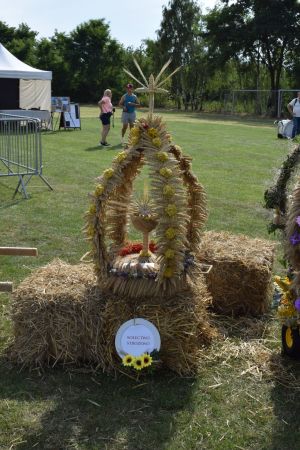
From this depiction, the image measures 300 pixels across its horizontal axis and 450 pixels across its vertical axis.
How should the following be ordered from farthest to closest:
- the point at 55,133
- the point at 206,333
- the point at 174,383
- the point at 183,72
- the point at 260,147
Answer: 1. the point at 183,72
2. the point at 55,133
3. the point at 260,147
4. the point at 206,333
5. the point at 174,383

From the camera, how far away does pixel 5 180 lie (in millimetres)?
12141

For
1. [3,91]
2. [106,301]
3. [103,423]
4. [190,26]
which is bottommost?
[103,423]

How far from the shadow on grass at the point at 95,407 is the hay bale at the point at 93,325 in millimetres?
124

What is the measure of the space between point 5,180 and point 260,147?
10784 millimetres

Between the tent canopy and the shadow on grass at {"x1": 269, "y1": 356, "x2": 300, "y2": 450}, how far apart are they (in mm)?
21077

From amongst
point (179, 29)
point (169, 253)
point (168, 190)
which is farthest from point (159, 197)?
point (179, 29)

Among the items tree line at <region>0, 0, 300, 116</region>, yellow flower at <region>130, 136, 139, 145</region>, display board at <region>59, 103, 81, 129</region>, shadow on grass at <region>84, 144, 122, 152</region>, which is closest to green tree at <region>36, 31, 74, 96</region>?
tree line at <region>0, 0, 300, 116</region>

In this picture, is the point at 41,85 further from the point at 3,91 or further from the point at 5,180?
the point at 5,180

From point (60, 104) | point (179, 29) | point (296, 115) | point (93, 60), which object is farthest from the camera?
point (179, 29)

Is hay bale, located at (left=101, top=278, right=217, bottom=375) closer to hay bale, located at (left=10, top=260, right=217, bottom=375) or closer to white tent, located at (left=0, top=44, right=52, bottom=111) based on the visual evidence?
hay bale, located at (left=10, top=260, right=217, bottom=375)

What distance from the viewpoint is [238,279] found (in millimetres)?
5043

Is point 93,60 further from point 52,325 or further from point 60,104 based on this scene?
point 52,325

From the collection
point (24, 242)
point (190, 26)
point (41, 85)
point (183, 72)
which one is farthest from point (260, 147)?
point (190, 26)

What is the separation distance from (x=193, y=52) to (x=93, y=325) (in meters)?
68.5
